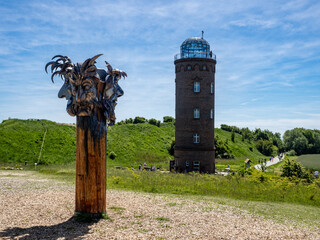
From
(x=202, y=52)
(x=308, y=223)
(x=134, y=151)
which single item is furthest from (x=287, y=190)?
(x=134, y=151)

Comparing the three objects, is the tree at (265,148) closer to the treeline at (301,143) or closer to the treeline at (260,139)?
the treeline at (260,139)

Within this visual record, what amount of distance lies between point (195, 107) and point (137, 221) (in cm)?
2097

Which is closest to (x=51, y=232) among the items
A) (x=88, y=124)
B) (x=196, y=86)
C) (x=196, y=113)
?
(x=88, y=124)

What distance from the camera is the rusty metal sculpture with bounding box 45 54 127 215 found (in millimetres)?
10656

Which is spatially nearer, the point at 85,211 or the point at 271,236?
the point at 271,236

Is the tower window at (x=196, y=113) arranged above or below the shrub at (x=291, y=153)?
above

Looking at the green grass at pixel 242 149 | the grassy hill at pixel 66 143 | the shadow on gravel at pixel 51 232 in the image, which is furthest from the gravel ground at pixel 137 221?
the green grass at pixel 242 149

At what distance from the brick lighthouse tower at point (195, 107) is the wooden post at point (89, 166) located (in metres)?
20.6

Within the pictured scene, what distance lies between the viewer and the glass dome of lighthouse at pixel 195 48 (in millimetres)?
30938

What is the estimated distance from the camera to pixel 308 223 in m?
11.9

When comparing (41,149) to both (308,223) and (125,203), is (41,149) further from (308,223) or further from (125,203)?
(308,223)

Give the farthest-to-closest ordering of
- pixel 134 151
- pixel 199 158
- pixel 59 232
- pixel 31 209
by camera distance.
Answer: pixel 134 151 → pixel 199 158 → pixel 31 209 → pixel 59 232

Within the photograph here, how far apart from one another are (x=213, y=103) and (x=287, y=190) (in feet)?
45.6

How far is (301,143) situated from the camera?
86312mm
